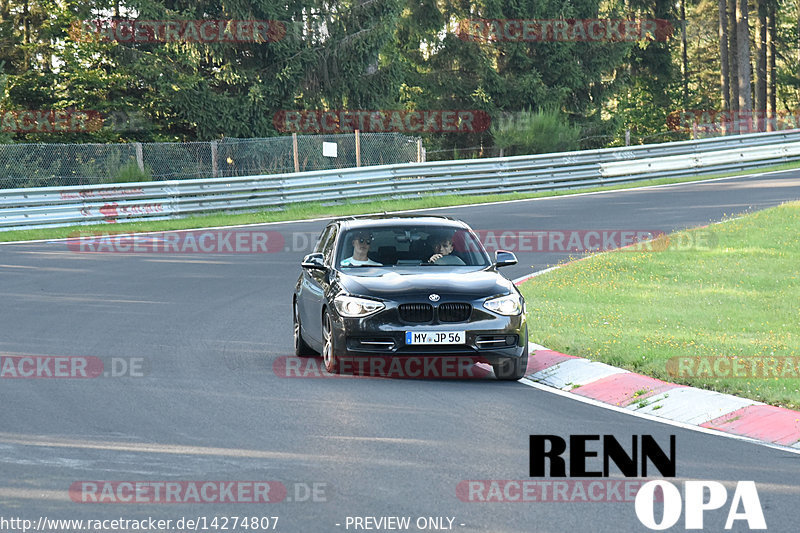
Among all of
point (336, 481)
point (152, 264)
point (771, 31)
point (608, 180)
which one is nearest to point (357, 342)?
point (336, 481)

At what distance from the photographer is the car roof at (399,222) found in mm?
12766

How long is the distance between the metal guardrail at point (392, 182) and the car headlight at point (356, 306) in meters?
16.9

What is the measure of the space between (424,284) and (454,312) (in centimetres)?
41

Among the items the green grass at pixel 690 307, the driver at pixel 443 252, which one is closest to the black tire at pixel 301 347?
the driver at pixel 443 252

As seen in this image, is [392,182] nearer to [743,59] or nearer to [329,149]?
[329,149]

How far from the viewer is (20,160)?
28938 millimetres

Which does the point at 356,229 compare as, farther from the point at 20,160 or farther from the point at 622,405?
the point at 20,160

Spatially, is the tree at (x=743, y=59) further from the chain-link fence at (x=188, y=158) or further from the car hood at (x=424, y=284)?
the car hood at (x=424, y=284)

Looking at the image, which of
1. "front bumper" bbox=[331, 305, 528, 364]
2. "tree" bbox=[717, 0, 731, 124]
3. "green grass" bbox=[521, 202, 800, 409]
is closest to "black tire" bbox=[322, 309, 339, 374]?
"front bumper" bbox=[331, 305, 528, 364]

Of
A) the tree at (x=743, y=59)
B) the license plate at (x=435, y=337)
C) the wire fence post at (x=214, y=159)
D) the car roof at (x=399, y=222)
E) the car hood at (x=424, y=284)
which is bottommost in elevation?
the license plate at (x=435, y=337)

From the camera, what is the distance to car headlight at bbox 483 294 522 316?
11242 mm

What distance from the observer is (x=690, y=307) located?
50.2 feet

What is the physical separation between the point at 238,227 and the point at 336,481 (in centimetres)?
1975

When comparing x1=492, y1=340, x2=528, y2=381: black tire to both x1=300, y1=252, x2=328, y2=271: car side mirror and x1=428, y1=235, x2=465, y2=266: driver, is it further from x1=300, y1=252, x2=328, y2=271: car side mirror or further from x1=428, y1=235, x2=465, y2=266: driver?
x1=300, y1=252, x2=328, y2=271: car side mirror
